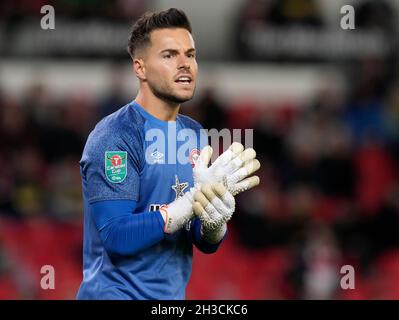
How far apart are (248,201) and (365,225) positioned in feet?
4.07

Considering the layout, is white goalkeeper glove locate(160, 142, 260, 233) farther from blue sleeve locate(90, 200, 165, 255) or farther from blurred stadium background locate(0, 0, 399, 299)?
blurred stadium background locate(0, 0, 399, 299)

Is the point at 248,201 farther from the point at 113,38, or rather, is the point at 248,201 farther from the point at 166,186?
the point at 166,186

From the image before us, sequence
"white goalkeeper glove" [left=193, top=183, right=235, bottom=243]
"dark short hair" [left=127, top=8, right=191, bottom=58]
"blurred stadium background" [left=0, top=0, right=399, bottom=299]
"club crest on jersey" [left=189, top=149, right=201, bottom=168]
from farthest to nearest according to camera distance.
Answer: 1. "blurred stadium background" [left=0, top=0, right=399, bottom=299]
2. "club crest on jersey" [left=189, top=149, right=201, bottom=168]
3. "dark short hair" [left=127, top=8, right=191, bottom=58]
4. "white goalkeeper glove" [left=193, top=183, right=235, bottom=243]

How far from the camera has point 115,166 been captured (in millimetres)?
4363

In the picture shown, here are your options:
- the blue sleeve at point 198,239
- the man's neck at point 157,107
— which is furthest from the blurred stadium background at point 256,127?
the man's neck at point 157,107

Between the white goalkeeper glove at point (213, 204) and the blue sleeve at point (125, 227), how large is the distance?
0.18 meters

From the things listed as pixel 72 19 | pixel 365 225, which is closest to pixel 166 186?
pixel 365 225

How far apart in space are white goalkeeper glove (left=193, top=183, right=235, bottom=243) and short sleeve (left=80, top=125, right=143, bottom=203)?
304 mm

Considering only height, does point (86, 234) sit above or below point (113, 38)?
below

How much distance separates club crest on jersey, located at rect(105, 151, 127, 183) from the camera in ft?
14.3

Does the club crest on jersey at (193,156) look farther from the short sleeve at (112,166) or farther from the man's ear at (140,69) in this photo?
the man's ear at (140,69)

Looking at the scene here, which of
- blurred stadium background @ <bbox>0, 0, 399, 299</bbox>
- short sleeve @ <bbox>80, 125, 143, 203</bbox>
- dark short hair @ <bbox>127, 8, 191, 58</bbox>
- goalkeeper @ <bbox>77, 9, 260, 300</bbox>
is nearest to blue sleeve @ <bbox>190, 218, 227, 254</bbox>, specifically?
goalkeeper @ <bbox>77, 9, 260, 300</bbox>

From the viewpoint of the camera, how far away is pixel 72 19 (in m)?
11.3

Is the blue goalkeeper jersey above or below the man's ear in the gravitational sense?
below
